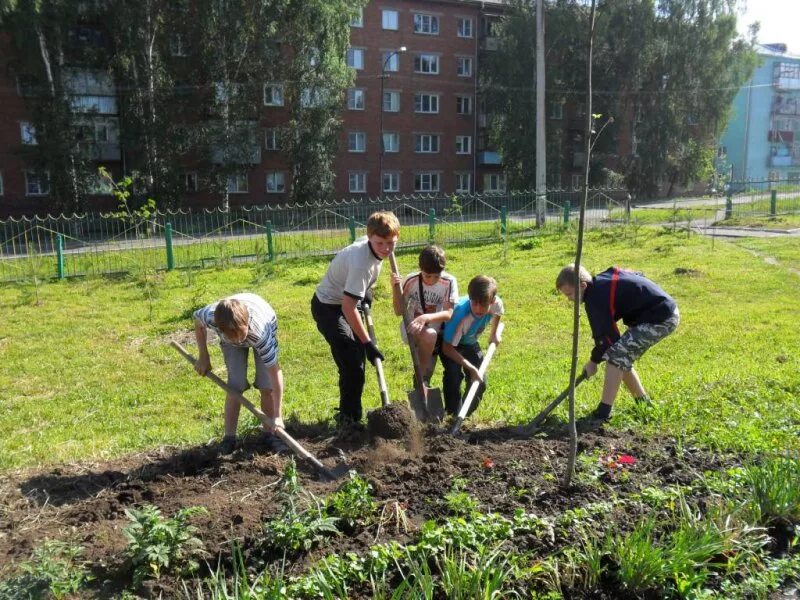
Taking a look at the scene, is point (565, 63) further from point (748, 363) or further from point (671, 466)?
point (671, 466)

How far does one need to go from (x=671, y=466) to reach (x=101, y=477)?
3.38m

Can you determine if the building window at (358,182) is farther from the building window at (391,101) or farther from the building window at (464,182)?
the building window at (464,182)

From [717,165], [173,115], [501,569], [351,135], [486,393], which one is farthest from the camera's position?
[717,165]

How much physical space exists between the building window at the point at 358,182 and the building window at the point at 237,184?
5948mm

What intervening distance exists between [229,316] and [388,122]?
36.1 metres

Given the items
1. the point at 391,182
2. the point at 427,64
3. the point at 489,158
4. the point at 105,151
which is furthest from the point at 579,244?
the point at 489,158

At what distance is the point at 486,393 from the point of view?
596 cm

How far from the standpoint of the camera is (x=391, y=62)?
38219mm

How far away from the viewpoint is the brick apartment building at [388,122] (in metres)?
30.9

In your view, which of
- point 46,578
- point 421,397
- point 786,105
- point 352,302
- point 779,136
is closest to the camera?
point 46,578

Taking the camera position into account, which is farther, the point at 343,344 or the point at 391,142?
the point at 391,142

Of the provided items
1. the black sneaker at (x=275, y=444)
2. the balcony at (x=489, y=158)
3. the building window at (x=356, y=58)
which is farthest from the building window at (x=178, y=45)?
the black sneaker at (x=275, y=444)

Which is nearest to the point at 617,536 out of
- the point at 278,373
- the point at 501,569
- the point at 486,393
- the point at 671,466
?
the point at 501,569

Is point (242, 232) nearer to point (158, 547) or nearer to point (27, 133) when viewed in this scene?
point (158, 547)
